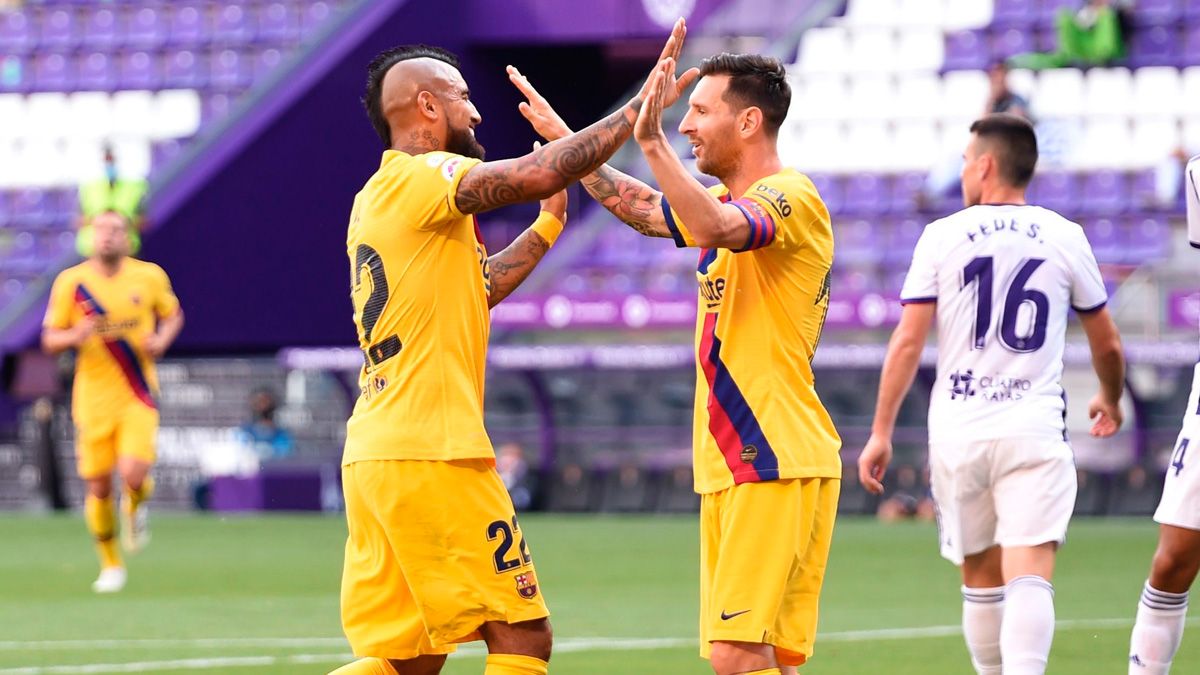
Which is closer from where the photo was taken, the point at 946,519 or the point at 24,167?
the point at 946,519

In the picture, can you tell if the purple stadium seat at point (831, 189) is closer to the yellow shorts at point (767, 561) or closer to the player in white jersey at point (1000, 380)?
the player in white jersey at point (1000, 380)

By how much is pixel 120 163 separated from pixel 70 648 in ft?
54.5

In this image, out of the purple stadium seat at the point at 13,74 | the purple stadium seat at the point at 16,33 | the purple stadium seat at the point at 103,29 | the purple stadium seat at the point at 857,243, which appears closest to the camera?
the purple stadium seat at the point at 857,243

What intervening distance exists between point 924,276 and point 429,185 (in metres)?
2.17

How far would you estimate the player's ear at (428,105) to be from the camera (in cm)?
531

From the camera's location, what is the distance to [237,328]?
2316cm

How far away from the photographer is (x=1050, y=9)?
72.9 ft

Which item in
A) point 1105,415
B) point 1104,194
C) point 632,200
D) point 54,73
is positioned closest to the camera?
point 632,200

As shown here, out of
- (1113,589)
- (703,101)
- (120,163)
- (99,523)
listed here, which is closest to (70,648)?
(99,523)

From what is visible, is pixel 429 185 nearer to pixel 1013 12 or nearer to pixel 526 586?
pixel 526 586

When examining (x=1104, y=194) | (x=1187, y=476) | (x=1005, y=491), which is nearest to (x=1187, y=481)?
(x=1187, y=476)

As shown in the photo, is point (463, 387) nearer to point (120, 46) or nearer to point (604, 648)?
point (604, 648)

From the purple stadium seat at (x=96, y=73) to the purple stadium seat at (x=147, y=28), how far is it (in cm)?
43

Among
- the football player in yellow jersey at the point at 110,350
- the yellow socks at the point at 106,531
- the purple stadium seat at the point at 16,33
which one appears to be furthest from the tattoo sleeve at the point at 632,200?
the purple stadium seat at the point at 16,33
